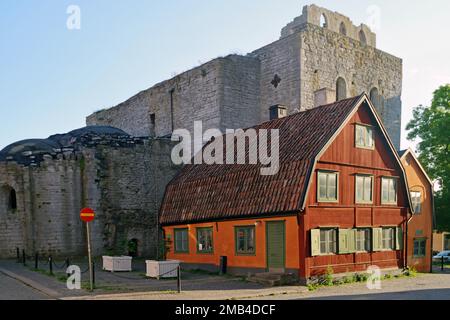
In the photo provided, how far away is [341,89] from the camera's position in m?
34.6

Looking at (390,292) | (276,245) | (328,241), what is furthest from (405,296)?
(276,245)

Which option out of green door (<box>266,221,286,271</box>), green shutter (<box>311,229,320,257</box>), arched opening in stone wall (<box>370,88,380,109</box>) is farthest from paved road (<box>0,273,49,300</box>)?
arched opening in stone wall (<box>370,88,380,109</box>)

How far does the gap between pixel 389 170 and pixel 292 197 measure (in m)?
7.12

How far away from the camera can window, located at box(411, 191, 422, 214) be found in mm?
26516

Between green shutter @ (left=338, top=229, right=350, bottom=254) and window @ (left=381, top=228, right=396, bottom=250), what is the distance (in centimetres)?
304

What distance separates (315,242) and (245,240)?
329cm

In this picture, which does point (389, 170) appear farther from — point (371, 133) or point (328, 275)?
point (328, 275)

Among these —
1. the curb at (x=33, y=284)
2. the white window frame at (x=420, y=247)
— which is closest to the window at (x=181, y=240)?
the curb at (x=33, y=284)

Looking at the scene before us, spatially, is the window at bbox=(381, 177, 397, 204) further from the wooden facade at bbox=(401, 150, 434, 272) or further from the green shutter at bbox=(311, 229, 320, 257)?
the green shutter at bbox=(311, 229, 320, 257)

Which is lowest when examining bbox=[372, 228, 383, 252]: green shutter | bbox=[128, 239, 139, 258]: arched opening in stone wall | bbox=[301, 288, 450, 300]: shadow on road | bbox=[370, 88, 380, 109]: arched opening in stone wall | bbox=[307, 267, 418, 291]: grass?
bbox=[128, 239, 139, 258]: arched opening in stone wall

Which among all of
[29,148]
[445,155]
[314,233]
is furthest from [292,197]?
[445,155]

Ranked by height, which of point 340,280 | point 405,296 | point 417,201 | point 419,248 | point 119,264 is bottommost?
point 419,248

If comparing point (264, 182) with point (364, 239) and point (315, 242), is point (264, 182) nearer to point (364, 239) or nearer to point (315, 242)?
point (315, 242)

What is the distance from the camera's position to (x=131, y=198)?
29594 millimetres
